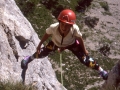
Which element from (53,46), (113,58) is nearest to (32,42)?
→ (53,46)

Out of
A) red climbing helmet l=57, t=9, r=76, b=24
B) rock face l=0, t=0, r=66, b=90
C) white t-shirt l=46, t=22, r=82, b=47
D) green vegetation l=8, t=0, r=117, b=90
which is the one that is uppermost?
red climbing helmet l=57, t=9, r=76, b=24

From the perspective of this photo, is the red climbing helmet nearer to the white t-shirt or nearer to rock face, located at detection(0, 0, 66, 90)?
the white t-shirt

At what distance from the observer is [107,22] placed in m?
28.4

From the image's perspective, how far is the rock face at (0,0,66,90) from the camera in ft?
28.5

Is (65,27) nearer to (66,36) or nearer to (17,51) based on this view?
(66,36)

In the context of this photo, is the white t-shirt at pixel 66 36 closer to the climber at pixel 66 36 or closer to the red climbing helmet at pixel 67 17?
the climber at pixel 66 36

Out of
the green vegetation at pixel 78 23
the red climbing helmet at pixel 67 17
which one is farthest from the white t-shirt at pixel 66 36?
the green vegetation at pixel 78 23

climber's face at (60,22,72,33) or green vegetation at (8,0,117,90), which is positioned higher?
climber's face at (60,22,72,33)

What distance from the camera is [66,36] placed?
24.7 feet

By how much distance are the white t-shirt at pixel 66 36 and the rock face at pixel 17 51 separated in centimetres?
157

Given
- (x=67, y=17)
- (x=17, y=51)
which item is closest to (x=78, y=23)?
(x=17, y=51)

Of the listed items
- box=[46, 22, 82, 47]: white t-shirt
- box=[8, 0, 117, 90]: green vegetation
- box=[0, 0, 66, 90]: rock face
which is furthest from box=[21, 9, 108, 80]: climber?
box=[8, 0, 117, 90]: green vegetation

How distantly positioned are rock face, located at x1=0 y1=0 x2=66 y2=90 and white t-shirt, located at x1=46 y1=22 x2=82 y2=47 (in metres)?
1.57

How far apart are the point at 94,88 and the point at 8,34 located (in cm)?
967
